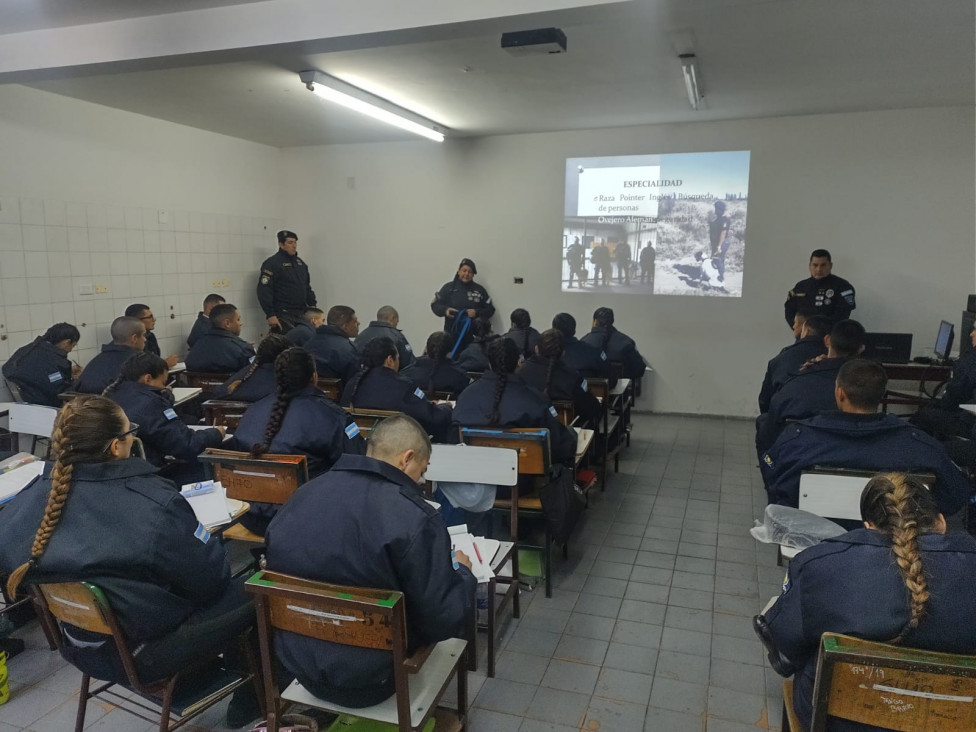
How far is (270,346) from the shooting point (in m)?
3.68

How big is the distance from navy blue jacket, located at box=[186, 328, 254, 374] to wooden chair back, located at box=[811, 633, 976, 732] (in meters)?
4.39

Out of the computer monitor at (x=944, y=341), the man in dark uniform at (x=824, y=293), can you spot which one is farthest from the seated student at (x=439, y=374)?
the computer monitor at (x=944, y=341)

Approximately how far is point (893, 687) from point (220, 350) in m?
4.57

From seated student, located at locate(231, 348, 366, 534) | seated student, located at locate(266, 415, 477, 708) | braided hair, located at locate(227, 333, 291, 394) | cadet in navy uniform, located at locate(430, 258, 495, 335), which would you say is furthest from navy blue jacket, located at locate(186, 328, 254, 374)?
seated student, located at locate(266, 415, 477, 708)

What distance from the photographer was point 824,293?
237 inches

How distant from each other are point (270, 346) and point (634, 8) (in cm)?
249

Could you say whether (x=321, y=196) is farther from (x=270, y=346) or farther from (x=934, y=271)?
(x=934, y=271)

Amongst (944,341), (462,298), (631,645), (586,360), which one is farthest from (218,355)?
(944,341)

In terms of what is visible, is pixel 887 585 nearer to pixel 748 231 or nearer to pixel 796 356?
pixel 796 356

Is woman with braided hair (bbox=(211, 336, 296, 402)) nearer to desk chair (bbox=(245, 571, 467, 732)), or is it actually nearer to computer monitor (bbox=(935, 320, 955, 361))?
desk chair (bbox=(245, 571, 467, 732))

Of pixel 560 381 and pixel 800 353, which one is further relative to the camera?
pixel 800 353

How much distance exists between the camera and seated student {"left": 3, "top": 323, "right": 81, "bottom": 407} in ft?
14.4

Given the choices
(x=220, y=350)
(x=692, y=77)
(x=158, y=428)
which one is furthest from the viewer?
(x=220, y=350)

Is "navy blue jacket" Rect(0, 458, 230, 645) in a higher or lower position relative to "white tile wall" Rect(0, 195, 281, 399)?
lower
